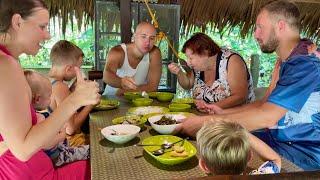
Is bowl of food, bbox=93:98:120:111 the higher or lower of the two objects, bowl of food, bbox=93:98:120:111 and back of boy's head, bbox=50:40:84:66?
the lower

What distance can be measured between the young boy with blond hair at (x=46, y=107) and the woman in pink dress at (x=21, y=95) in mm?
407

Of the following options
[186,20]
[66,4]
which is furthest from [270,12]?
[66,4]

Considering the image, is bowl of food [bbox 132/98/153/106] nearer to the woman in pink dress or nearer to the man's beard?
the man's beard

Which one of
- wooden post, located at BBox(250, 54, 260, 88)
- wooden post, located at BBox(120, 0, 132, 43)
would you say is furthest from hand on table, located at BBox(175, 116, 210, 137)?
wooden post, located at BBox(250, 54, 260, 88)

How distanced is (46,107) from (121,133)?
22.0 inches

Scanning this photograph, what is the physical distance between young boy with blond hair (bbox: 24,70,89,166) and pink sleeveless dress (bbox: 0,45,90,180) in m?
0.12

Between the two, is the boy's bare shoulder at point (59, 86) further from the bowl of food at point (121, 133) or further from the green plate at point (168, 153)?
the green plate at point (168, 153)

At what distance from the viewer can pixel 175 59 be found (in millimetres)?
4191

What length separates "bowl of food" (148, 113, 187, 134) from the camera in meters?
1.67

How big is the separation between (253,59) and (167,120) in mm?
3643

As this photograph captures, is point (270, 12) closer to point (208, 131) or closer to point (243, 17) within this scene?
point (208, 131)

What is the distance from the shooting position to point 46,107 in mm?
1936

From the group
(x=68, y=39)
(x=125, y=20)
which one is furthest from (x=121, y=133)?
(x=68, y=39)

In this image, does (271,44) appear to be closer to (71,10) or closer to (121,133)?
(121,133)
